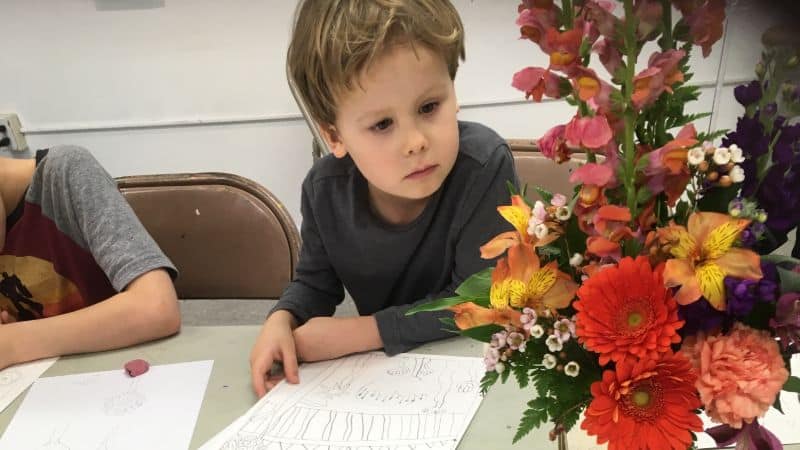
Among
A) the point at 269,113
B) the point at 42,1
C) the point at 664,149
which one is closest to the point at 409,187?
the point at 664,149

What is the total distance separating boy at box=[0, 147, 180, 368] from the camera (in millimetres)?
968

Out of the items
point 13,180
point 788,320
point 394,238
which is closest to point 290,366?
→ point 394,238

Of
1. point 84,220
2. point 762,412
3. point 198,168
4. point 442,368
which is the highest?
point 762,412

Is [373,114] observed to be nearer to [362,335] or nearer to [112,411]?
[362,335]

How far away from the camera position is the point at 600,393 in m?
0.34

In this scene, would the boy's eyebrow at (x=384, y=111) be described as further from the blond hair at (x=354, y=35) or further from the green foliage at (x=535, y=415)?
the green foliage at (x=535, y=415)

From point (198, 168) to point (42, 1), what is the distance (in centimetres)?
69

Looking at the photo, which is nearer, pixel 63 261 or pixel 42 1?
pixel 63 261

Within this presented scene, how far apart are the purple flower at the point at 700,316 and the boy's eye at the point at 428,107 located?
45 cm

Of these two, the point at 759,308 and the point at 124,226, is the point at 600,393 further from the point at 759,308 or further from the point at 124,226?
the point at 124,226

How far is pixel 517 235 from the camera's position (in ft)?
1.30

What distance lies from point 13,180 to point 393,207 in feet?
2.24

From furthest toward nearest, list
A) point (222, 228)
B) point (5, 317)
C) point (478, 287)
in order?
point (222, 228) < point (5, 317) < point (478, 287)

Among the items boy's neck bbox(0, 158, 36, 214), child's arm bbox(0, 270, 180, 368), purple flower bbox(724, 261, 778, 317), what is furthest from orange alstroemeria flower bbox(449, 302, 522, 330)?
boy's neck bbox(0, 158, 36, 214)
